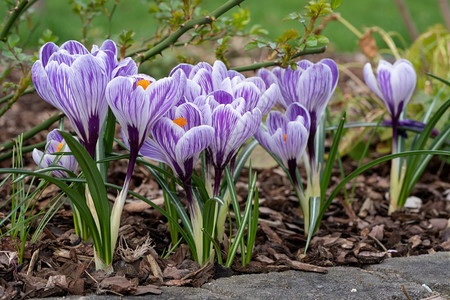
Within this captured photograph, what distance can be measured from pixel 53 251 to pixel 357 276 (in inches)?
33.3

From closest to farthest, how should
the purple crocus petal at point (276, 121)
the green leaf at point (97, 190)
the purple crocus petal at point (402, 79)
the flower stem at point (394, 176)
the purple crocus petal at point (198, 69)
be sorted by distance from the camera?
the green leaf at point (97, 190) < the purple crocus petal at point (198, 69) < the purple crocus petal at point (276, 121) < the purple crocus petal at point (402, 79) < the flower stem at point (394, 176)

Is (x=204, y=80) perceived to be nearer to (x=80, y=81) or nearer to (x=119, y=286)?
(x=80, y=81)

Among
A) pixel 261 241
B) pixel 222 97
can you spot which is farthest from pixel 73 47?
pixel 261 241

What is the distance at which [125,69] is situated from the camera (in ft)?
4.50

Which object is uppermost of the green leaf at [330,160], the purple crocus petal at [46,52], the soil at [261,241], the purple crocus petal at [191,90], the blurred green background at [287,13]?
the blurred green background at [287,13]

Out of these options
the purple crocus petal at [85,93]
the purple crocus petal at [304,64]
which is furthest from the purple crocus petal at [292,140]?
the purple crocus petal at [85,93]

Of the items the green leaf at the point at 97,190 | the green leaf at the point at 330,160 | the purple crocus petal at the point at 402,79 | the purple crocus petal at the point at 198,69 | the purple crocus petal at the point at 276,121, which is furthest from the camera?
the purple crocus petal at the point at 402,79

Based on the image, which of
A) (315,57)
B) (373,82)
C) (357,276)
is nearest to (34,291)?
(357,276)

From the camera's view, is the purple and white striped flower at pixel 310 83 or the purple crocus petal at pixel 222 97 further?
the purple and white striped flower at pixel 310 83

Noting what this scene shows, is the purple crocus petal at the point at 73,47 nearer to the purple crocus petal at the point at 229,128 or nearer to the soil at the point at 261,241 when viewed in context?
the purple crocus petal at the point at 229,128

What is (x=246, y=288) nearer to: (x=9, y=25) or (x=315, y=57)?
(x=9, y=25)

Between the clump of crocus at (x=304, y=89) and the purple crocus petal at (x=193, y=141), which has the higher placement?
the clump of crocus at (x=304, y=89)

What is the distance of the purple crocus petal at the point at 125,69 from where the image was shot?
1.33 meters

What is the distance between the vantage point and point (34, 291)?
1.30 meters
